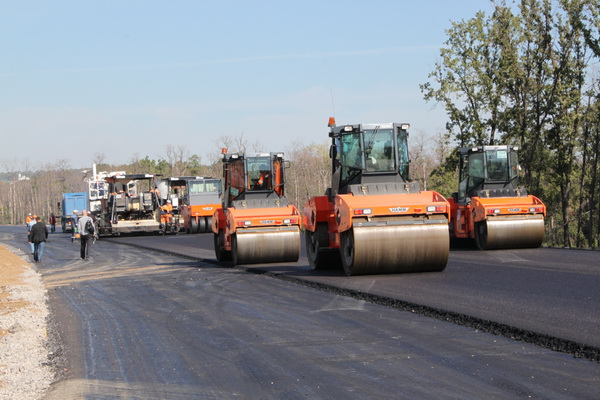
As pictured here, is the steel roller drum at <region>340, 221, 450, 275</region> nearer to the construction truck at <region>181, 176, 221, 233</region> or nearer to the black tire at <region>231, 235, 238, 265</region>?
the black tire at <region>231, 235, 238, 265</region>

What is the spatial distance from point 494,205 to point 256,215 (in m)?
7.00

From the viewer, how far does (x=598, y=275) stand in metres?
14.3

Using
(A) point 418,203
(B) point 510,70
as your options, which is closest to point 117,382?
(A) point 418,203

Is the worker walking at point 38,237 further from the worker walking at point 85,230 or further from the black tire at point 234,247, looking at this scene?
the black tire at point 234,247

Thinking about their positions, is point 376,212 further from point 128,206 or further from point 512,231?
point 128,206

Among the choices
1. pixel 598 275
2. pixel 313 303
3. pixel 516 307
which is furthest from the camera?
pixel 598 275

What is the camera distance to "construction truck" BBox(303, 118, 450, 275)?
14.9m

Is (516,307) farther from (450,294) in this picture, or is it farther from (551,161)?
(551,161)

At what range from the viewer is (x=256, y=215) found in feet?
63.5

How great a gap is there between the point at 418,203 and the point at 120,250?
1901 cm

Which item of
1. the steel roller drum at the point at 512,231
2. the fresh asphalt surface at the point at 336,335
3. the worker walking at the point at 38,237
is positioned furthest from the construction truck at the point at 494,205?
the worker walking at the point at 38,237

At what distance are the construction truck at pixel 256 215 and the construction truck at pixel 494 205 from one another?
226 inches

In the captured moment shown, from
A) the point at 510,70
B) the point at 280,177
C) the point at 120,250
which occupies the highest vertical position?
the point at 510,70

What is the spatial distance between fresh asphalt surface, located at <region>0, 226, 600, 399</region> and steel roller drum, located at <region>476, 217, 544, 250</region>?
431 cm
